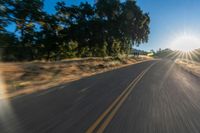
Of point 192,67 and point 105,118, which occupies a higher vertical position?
point 105,118

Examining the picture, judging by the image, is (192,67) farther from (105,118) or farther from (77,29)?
(105,118)

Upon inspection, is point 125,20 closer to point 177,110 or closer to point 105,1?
point 105,1

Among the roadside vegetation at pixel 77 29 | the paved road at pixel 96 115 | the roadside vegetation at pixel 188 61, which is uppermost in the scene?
the roadside vegetation at pixel 77 29

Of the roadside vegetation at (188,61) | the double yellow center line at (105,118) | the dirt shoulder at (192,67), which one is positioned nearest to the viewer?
the double yellow center line at (105,118)

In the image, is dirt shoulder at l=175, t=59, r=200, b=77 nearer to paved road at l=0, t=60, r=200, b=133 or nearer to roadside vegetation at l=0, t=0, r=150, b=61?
roadside vegetation at l=0, t=0, r=150, b=61

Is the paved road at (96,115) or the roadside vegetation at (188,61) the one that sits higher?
the paved road at (96,115)

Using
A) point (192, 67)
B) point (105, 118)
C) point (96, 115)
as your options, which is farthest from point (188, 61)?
point (105, 118)

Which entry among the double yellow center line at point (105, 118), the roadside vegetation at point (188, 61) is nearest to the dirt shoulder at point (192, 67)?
the roadside vegetation at point (188, 61)

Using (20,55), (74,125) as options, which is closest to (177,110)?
(74,125)

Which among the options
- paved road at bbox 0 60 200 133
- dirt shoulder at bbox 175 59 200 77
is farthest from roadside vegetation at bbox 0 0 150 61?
→ paved road at bbox 0 60 200 133

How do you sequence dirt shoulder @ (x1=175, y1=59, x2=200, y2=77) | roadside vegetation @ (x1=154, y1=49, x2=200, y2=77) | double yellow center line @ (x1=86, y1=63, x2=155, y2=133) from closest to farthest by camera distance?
double yellow center line @ (x1=86, y1=63, x2=155, y2=133) < dirt shoulder @ (x1=175, y1=59, x2=200, y2=77) < roadside vegetation @ (x1=154, y1=49, x2=200, y2=77)

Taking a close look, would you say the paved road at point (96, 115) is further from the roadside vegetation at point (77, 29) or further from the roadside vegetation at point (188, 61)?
the roadside vegetation at point (77, 29)

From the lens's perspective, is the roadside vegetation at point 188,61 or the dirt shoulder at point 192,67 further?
the roadside vegetation at point 188,61

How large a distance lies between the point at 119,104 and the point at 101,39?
111 ft
